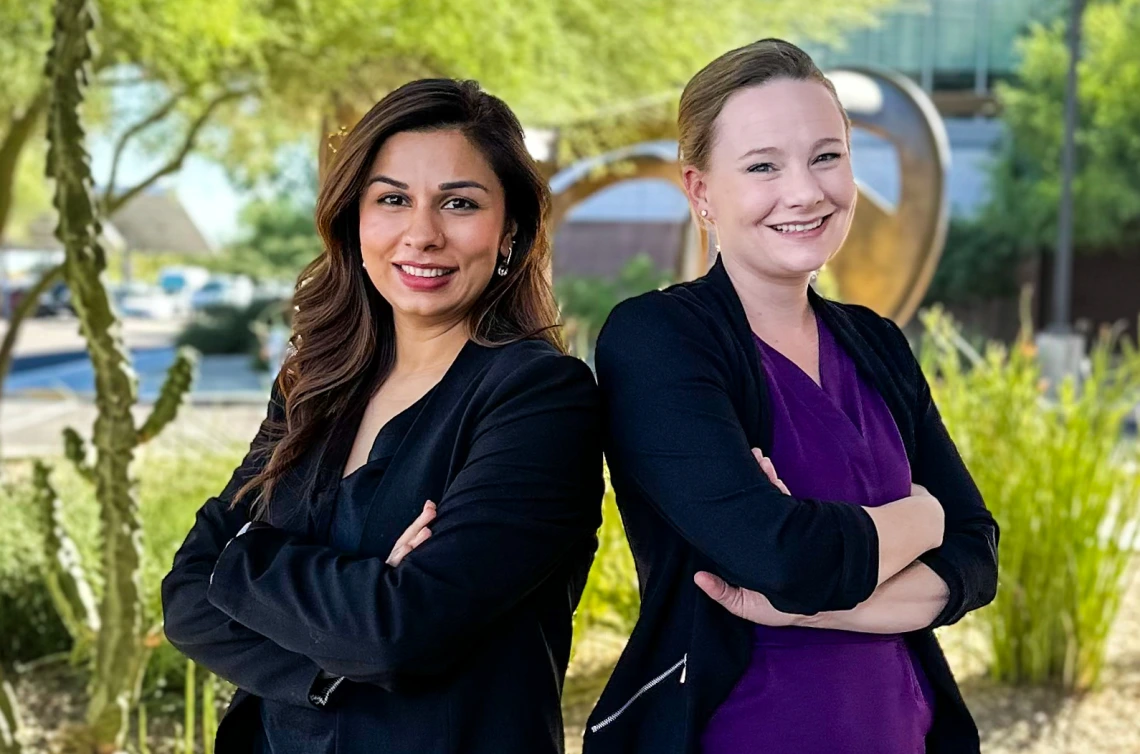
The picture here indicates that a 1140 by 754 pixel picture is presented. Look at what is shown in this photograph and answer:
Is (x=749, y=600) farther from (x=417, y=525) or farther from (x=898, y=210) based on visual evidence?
(x=898, y=210)

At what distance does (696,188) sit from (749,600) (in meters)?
0.62

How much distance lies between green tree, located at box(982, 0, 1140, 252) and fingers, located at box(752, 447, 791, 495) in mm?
26301

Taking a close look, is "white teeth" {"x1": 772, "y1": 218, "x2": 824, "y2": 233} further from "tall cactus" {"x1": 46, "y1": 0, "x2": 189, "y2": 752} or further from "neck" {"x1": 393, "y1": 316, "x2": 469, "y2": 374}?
"tall cactus" {"x1": 46, "y1": 0, "x2": 189, "y2": 752}

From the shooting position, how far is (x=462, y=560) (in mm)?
1724

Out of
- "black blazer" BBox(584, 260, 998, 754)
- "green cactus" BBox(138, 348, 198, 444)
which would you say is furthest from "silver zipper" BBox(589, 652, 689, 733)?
"green cactus" BBox(138, 348, 198, 444)

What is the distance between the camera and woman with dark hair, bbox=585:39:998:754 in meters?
1.74

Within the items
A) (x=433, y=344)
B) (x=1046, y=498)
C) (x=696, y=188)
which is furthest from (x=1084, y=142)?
(x=433, y=344)

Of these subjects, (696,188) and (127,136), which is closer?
(696,188)

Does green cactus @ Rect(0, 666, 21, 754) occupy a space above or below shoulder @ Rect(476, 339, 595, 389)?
below

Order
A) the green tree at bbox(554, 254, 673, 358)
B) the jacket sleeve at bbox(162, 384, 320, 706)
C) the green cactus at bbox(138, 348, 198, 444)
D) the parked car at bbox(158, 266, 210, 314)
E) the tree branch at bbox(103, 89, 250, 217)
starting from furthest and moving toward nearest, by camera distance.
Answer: the parked car at bbox(158, 266, 210, 314), the green tree at bbox(554, 254, 673, 358), the tree branch at bbox(103, 89, 250, 217), the green cactus at bbox(138, 348, 198, 444), the jacket sleeve at bbox(162, 384, 320, 706)

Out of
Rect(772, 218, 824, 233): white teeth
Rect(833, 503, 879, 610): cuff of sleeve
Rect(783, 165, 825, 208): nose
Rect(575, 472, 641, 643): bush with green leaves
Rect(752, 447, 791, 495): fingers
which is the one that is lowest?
Rect(575, 472, 641, 643): bush with green leaves

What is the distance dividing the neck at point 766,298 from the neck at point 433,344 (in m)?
0.42

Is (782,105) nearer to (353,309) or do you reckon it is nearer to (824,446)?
(824,446)

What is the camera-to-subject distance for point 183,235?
43031 millimetres
